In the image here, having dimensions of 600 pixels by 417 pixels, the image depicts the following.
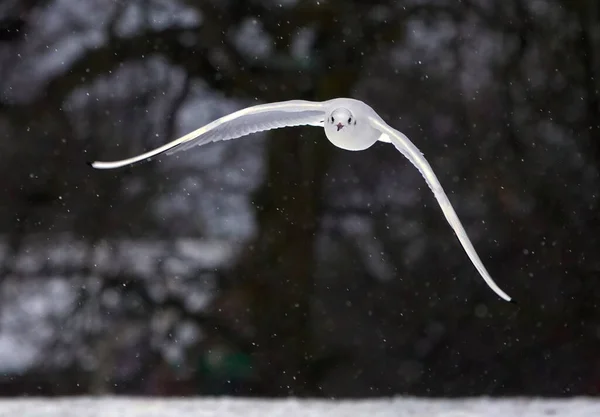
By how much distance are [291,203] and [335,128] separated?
0.67m

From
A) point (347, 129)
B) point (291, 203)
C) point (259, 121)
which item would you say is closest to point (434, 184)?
point (347, 129)

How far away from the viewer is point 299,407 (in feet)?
4.59

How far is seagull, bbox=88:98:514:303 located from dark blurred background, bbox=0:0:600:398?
0.57 meters

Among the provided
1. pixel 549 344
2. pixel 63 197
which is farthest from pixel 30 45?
pixel 549 344

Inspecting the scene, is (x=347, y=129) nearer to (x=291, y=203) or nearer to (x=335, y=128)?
(x=335, y=128)

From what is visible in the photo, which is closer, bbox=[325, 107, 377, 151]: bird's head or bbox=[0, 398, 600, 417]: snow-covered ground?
bbox=[325, 107, 377, 151]: bird's head

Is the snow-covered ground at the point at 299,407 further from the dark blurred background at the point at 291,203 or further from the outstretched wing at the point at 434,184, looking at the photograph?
the outstretched wing at the point at 434,184

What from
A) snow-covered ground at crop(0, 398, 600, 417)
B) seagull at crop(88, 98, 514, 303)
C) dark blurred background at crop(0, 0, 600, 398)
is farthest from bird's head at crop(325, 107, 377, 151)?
snow-covered ground at crop(0, 398, 600, 417)

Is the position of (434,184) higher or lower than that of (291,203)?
higher

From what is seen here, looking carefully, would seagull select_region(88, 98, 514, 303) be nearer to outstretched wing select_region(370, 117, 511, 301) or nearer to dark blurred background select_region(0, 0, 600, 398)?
outstretched wing select_region(370, 117, 511, 301)

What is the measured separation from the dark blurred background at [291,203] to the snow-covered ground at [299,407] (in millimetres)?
25

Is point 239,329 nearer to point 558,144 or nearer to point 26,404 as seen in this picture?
point 26,404

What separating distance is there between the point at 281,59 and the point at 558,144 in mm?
598

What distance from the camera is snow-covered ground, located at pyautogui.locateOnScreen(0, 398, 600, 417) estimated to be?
135cm
